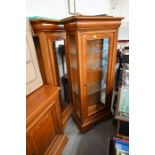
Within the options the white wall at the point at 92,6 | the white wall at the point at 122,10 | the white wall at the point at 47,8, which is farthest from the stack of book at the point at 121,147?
the white wall at the point at 122,10

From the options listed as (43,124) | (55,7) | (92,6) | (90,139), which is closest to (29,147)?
(43,124)

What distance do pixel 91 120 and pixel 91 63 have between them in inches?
31.7

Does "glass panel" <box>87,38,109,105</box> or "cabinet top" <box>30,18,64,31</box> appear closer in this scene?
"cabinet top" <box>30,18,64,31</box>

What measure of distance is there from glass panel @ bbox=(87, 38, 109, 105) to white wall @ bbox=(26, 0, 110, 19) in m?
0.69

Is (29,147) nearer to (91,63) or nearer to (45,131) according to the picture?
(45,131)

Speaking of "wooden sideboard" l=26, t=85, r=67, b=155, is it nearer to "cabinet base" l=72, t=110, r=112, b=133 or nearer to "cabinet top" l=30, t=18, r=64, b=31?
"cabinet base" l=72, t=110, r=112, b=133

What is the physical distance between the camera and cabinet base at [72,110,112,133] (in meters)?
1.75

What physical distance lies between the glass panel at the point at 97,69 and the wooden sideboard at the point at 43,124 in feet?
2.10

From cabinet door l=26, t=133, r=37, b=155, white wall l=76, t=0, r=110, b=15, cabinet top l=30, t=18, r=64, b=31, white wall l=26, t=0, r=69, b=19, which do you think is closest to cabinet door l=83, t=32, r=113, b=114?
cabinet top l=30, t=18, r=64, b=31

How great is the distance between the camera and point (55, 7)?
5.80ft

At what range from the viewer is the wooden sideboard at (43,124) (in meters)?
0.96

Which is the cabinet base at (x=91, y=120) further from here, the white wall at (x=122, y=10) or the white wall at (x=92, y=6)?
the white wall at (x=122, y=10)
